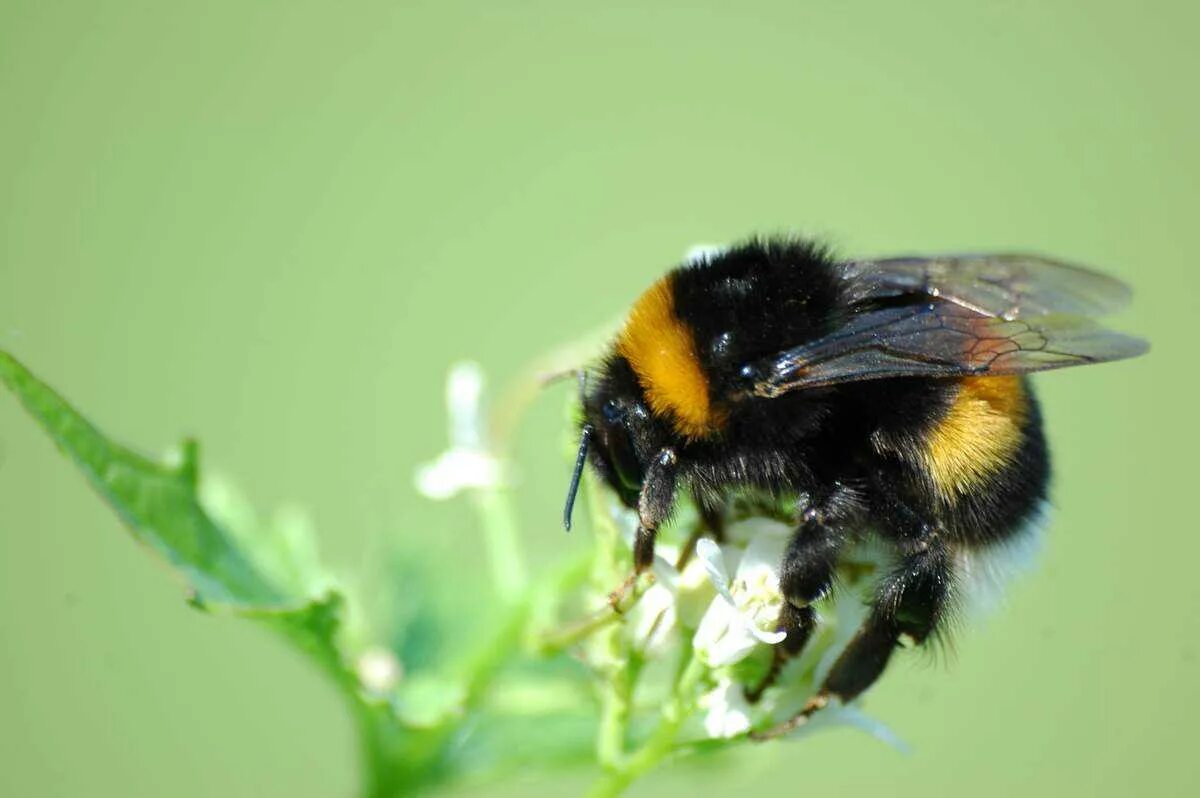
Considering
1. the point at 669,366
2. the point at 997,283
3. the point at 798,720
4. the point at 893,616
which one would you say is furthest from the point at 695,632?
the point at 997,283

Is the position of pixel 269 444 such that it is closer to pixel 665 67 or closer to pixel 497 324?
pixel 497 324

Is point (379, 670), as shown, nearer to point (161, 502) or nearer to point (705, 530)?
point (161, 502)


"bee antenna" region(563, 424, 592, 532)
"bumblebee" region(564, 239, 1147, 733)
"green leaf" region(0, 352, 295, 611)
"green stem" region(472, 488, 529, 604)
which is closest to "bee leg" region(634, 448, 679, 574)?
"bumblebee" region(564, 239, 1147, 733)

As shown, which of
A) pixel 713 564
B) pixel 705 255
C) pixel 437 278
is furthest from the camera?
pixel 437 278

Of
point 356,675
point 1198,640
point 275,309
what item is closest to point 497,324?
point 275,309

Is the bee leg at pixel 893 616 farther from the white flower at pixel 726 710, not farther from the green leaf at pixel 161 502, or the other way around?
the green leaf at pixel 161 502
